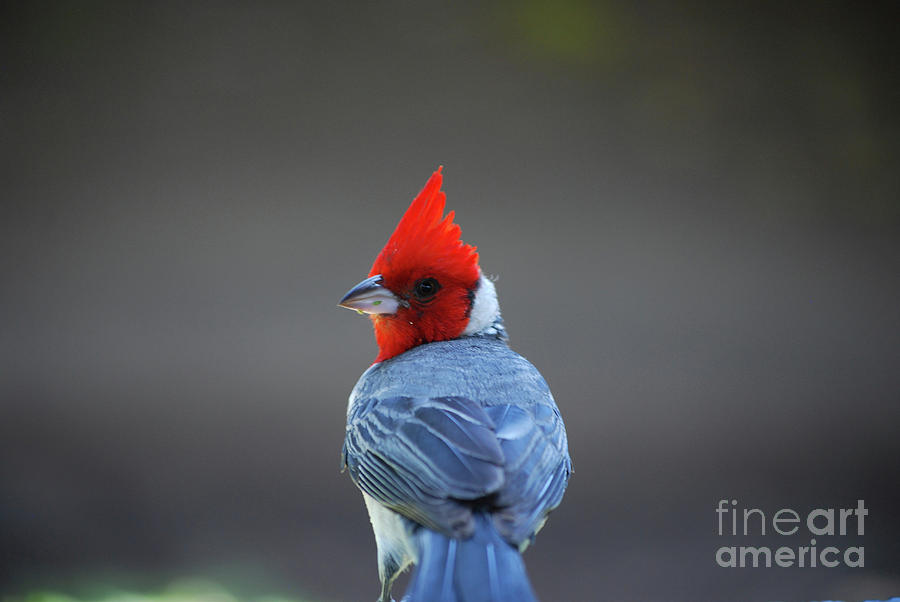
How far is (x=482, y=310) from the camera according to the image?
1600 millimetres

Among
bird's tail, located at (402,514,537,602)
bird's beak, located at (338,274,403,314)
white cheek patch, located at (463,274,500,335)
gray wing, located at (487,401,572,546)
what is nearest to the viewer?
bird's tail, located at (402,514,537,602)

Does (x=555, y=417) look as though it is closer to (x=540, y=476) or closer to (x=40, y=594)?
(x=540, y=476)

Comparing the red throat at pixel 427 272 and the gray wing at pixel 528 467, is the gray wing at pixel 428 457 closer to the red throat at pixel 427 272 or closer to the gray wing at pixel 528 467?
the gray wing at pixel 528 467

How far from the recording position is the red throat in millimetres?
1471

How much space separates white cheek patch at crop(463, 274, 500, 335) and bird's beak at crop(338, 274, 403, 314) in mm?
173

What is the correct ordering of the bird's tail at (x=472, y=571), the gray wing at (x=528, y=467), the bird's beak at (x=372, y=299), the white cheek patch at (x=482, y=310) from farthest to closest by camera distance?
1. the white cheek patch at (x=482, y=310)
2. the bird's beak at (x=372, y=299)
3. the gray wing at (x=528, y=467)
4. the bird's tail at (x=472, y=571)

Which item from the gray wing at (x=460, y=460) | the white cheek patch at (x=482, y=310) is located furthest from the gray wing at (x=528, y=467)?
the white cheek patch at (x=482, y=310)

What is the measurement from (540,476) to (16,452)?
2675 mm

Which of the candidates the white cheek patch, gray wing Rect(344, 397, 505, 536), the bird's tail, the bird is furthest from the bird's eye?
the bird's tail

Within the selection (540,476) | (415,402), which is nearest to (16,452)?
(415,402)

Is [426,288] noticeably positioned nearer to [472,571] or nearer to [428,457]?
[428,457]

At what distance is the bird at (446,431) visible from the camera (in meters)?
1.05

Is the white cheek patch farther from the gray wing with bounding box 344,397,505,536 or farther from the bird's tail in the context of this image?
the bird's tail

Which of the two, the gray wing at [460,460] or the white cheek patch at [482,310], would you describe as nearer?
the gray wing at [460,460]
